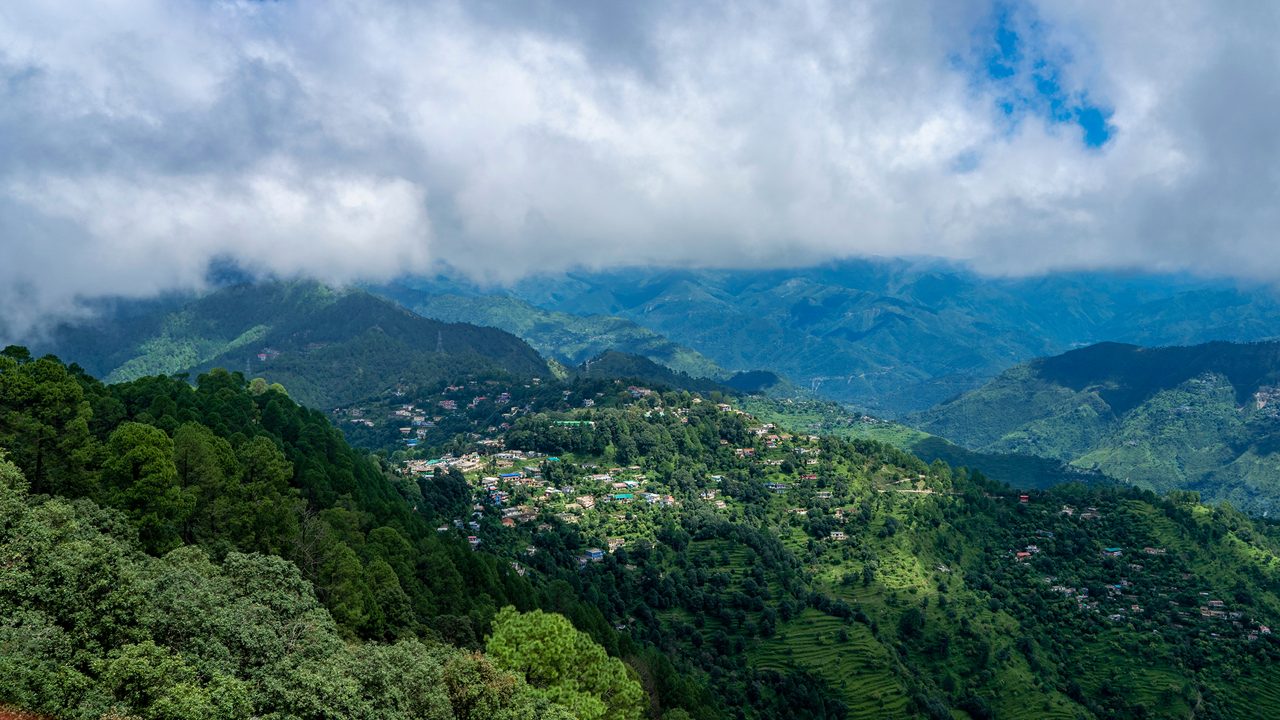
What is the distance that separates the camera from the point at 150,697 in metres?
25.2

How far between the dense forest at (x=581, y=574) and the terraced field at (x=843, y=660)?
15.3 inches

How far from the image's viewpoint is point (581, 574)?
97000mm

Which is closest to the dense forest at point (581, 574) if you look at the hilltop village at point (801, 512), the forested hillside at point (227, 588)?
the forested hillside at point (227, 588)

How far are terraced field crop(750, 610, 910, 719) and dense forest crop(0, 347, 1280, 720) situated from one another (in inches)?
15.3

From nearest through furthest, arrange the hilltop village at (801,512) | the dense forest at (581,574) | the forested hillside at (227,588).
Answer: the forested hillside at (227,588) < the dense forest at (581,574) < the hilltop village at (801,512)

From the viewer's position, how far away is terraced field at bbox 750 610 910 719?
87.9 meters

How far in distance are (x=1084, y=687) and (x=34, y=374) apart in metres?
114

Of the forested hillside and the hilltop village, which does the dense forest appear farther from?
the hilltop village

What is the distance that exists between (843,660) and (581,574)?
3306 centimetres

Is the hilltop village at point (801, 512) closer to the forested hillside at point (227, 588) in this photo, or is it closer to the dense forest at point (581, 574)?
the dense forest at point (581, 574)

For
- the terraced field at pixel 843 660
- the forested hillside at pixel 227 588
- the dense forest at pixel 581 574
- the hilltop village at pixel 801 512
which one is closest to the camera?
the forested hillside at pixel 227 588

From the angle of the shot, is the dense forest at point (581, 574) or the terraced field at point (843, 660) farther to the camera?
the terraced field at point (843, 660)

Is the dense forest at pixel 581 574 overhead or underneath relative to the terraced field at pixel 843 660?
overhead

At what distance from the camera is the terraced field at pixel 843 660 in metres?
87.9
